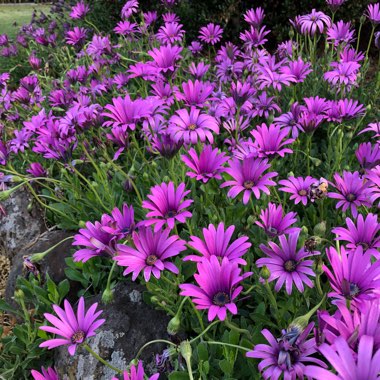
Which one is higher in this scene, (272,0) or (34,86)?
(272,0)

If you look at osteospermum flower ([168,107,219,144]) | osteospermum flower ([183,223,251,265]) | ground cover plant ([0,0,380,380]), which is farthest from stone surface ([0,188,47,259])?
osteospermum flower ([183,223,251,265])

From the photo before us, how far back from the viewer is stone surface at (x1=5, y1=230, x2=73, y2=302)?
2.09m

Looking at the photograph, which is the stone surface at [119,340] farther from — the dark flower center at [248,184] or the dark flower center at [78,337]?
the dark flower center at [248,184]

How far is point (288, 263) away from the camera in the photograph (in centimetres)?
123

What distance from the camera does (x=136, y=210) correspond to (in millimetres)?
2043

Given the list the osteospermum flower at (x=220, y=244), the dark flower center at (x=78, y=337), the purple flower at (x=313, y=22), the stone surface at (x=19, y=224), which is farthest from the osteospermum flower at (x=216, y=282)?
the purple flower at (x=313, y=22)

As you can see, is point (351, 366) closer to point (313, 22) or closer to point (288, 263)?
point (288, 263)

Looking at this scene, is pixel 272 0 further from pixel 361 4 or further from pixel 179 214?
pixel 179 214

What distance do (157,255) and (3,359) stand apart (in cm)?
98

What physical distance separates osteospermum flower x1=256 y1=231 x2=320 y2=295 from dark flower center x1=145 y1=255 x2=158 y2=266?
30cm

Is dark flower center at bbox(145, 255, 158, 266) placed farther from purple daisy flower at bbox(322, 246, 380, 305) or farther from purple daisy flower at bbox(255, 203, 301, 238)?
purple daisy flower at bbox(322, 246, 380, 305)

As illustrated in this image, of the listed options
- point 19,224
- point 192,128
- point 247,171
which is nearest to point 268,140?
point 247,171

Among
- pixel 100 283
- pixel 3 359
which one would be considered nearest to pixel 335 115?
pixel 100 283

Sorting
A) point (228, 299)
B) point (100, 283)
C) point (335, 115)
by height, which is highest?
point (335, 115)
